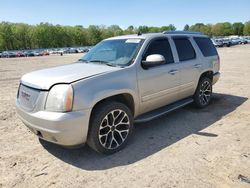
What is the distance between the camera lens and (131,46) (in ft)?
15.8

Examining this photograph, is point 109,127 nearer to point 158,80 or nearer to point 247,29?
point 158,80

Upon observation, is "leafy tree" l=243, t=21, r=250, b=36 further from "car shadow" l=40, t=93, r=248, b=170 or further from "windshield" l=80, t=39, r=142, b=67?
"windshield" l=80, t=39, r=142, b=67

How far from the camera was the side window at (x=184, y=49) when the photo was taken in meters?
5.46

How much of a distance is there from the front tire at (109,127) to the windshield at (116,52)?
2.74ft

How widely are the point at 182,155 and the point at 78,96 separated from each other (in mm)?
1859

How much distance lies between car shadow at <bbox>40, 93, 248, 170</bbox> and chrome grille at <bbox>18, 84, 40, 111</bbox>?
0.88m

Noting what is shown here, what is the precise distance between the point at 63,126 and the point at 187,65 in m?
3.19

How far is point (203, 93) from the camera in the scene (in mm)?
6453

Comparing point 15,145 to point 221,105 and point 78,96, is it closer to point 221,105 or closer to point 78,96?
point 78,96

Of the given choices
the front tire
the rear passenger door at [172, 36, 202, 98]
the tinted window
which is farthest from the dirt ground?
the tinted window

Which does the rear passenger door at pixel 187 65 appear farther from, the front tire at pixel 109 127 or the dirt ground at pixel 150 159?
the front tire at pixel 109 127

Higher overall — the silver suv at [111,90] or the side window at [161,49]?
the side window at [161,49]

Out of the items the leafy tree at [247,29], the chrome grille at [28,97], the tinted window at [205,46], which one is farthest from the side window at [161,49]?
the leafy tree at [247,29]

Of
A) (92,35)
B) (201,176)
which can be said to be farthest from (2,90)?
(92,35)
